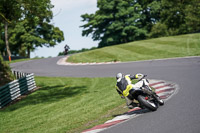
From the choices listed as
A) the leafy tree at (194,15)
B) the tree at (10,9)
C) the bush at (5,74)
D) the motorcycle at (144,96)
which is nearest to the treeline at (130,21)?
the leafy tree at (194,15)

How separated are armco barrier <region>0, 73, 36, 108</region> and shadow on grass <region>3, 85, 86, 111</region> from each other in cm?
66

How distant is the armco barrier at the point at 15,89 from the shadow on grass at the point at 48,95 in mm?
658

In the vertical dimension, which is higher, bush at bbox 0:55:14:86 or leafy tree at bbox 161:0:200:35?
leafy tree at bbox 161:0:200:35

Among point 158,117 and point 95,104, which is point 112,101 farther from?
point 158,117

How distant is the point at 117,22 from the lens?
5462 cm

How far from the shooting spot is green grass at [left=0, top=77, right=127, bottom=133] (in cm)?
846

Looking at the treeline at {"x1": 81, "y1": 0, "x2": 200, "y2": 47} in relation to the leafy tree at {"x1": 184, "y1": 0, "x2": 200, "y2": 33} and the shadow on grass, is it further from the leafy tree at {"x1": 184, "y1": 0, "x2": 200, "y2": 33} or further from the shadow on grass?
the shadow on grass

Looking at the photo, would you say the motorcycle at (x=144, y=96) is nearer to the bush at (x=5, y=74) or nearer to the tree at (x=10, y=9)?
the tree at (x=10, y=9)

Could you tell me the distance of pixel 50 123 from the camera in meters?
8.98

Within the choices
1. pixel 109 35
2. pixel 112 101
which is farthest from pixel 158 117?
pixel 109 35

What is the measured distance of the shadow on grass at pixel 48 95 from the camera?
1344 centimetres

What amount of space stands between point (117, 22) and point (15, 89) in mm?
41737

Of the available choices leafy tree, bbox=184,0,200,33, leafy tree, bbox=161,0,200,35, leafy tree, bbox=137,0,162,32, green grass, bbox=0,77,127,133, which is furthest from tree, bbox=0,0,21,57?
leafy tree, bbox=137,0,162,32

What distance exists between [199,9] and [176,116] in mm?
43277
